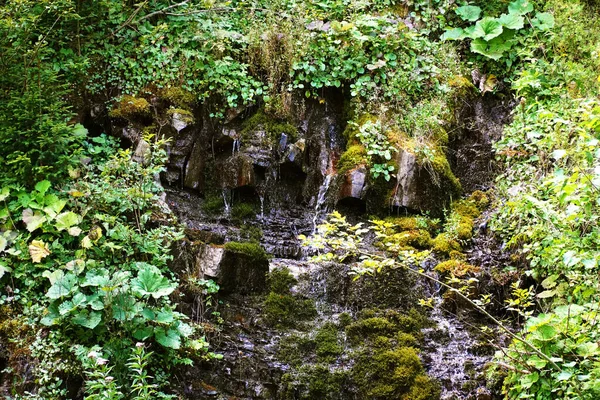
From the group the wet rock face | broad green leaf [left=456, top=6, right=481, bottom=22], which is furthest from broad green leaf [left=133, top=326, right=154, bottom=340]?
broad green leaf [left=456, top=6, right=481, bottom=22]

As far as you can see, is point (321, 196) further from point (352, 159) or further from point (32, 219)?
point (32, 219)

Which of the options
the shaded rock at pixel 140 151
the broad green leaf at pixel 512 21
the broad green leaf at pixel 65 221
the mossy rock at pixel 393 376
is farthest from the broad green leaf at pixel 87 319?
the broad green leaf at pixel 512 21

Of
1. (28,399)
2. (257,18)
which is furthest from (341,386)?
(257,18)

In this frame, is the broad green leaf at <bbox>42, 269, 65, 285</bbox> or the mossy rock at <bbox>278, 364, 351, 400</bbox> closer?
the broad green leaf at <bbox>42, 269, 65, 285</bbox>

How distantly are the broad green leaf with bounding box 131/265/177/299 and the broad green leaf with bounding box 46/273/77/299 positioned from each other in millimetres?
470

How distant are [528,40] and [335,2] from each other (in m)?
3.13

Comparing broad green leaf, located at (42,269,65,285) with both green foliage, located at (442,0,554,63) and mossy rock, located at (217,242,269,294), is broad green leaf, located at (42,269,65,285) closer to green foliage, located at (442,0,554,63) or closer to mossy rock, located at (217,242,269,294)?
mossy rock, located at (217,242,269,294)

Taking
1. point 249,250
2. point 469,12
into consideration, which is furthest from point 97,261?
point 469,12

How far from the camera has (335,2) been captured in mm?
7988

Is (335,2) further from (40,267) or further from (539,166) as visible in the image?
(40,267)

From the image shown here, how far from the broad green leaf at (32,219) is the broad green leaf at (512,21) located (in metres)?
7.23

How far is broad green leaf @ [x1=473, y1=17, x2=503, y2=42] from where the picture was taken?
7.86m

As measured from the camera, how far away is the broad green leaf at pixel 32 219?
429 centimetres

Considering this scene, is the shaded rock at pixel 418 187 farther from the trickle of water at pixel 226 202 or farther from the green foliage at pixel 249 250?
the trickle of water at pixel 226 202
